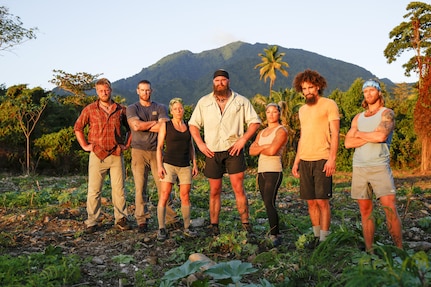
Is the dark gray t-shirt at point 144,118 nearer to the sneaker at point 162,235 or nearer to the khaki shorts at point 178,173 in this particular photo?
the khaki shorts at point 178,173

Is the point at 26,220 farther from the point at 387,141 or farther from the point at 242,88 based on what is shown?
the point at 242,88

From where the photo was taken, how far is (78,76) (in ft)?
139

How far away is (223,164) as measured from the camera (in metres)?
5.17

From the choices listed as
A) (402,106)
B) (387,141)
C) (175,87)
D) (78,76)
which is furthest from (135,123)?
(175,87)

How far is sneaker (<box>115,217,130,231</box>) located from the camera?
5.73 meters

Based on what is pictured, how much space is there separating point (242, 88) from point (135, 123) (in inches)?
7546

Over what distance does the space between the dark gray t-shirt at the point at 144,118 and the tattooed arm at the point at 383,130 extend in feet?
10.1

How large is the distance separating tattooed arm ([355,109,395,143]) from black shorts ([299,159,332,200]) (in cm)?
71

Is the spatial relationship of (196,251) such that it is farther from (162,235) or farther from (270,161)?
(270,161)

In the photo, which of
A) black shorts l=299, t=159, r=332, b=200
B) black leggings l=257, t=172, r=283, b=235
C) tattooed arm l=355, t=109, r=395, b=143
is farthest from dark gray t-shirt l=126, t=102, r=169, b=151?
tattooed arm l=355, t=109, r=395, b=143

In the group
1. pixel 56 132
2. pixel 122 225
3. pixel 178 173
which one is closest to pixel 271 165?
pixel 178 173

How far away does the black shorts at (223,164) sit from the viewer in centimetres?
505

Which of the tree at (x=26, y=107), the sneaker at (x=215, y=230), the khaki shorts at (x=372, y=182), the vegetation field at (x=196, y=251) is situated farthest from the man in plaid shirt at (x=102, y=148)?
the tree at (x=26, y=107)

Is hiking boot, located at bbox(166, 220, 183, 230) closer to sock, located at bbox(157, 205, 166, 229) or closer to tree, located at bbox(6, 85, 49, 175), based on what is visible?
sock, located at bbox(157, 205, 166, 229)
